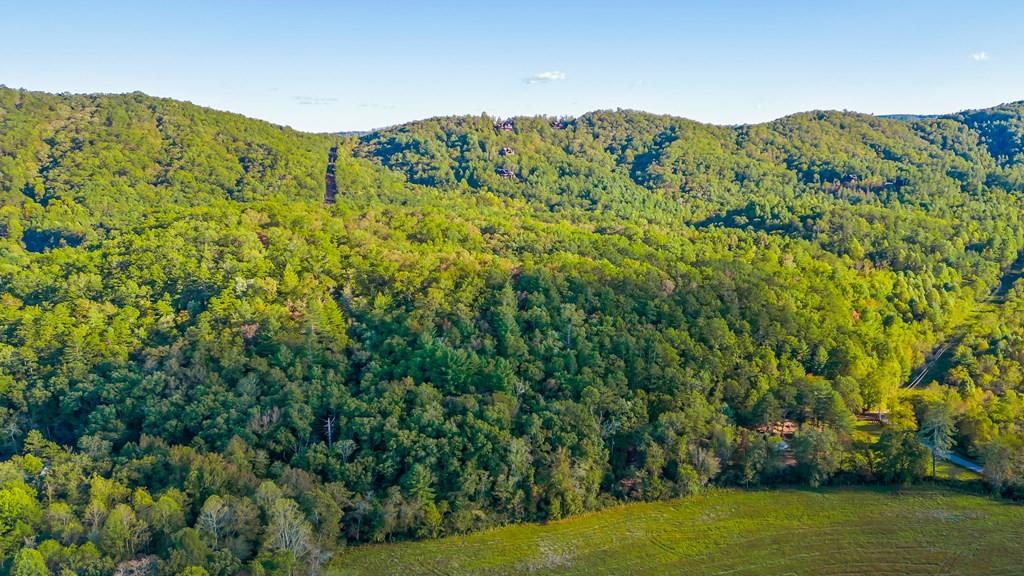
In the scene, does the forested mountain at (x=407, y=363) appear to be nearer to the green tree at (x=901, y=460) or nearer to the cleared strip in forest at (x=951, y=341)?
the green tree at (x=901, y=460)

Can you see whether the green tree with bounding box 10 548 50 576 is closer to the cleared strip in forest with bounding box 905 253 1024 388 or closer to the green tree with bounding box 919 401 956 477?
the green tree with bounding box 919 401 956 477

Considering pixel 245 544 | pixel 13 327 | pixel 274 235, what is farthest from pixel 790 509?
pixel 13 327

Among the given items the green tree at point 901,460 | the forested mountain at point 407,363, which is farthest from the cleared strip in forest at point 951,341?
the green tree at point 901,460

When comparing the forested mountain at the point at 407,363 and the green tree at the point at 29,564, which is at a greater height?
the forested mountain at the point at 407,363

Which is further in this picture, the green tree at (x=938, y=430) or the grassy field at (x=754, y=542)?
the green tree at (x=938, y=430)

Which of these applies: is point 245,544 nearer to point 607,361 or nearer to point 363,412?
point 363,412

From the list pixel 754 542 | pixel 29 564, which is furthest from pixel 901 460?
pixel 29 564
